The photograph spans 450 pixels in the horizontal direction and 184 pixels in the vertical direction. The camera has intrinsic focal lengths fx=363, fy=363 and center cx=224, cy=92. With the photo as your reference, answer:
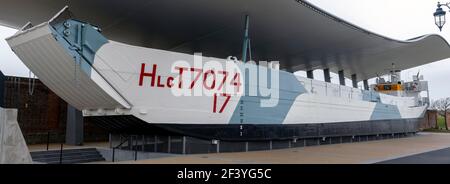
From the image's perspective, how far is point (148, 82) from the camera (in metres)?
11.3

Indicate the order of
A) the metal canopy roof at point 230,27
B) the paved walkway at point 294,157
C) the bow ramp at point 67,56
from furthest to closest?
the metal canopy roof at point 230,27
the paved walkway at point 294,157
the bow ramp at point 67,56

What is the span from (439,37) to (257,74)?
1622 cm

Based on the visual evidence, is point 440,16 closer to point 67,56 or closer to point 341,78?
point 67,56

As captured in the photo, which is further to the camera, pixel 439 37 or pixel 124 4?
pixel 439 37

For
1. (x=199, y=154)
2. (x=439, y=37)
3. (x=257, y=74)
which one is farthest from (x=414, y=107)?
(x=199, y=154)

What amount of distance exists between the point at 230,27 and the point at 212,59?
14.5 feet

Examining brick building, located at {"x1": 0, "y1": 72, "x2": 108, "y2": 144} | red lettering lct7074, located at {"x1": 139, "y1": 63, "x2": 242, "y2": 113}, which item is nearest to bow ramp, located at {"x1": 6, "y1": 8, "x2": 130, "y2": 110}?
red lettering lct7074, located at {"x1": 139, "y1": 63, "x2": 242, "y2": 113}

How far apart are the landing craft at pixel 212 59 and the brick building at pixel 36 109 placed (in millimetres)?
3100

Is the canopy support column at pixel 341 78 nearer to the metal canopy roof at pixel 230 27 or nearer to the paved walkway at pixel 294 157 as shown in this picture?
the metal canopy roof at pixel 230 27

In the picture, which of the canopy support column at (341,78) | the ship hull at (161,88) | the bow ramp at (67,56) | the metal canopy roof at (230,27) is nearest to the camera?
the bow ramp at (67,56)

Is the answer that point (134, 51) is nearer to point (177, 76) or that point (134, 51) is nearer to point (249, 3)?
point (177, 76)

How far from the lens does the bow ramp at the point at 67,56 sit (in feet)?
31.1

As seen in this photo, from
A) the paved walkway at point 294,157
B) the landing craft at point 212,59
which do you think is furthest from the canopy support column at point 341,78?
the paved walkway at point 294,157

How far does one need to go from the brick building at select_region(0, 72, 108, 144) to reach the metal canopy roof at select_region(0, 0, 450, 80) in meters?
2.97
